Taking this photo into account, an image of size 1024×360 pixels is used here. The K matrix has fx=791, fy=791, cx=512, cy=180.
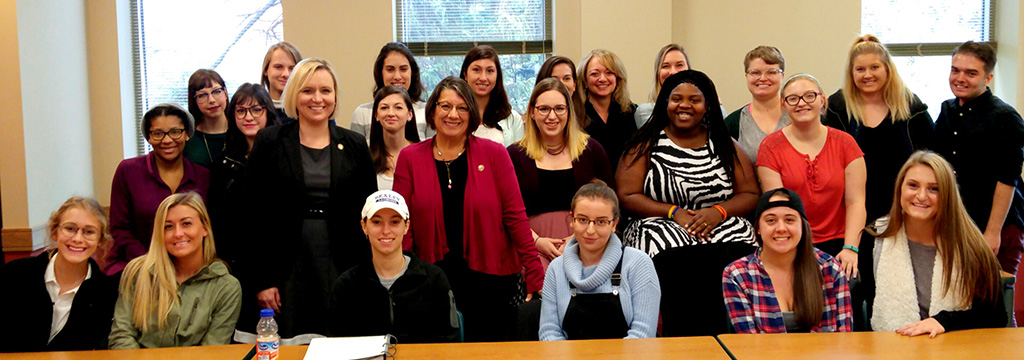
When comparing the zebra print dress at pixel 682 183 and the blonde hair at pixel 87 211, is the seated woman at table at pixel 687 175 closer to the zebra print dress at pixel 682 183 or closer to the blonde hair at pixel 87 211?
the zebra print dress at pixel 682 183

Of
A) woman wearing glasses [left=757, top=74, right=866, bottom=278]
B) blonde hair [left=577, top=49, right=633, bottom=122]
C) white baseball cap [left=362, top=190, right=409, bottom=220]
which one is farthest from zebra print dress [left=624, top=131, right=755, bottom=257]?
white baseball cap [left=362, top=190, right=409, bottom=220]

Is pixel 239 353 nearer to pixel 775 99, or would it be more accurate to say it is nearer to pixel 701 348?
pixel 701 348

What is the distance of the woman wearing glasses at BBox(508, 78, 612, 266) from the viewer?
3.47 m

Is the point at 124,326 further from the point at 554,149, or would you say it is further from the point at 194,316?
the point at 554,149

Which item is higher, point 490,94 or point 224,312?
point 490,94

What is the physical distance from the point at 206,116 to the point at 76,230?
111cm

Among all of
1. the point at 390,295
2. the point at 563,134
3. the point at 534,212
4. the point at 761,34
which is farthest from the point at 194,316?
the point at 761,34

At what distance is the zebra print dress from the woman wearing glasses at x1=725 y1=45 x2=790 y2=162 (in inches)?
14.4

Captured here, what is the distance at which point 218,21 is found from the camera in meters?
5.65

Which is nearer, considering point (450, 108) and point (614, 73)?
point (450, 108)

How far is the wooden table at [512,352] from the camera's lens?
7.59ft

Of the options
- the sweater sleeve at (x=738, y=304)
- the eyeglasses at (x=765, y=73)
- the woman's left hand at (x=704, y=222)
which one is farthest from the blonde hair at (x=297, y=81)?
the eyeglasses at (x=765, y=73)

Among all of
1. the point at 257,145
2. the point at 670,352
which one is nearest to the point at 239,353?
the point at 257,145

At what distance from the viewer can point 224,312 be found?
9.61 feet
